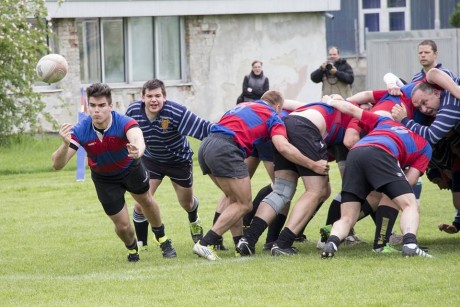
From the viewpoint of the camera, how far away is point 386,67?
35.4 m

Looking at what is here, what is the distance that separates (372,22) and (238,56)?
12.6 meters

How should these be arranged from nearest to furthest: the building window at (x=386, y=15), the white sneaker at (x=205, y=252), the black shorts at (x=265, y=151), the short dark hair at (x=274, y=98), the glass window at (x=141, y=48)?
the white sneaker at (x=205, y=252), the short dark hair at (x=274, y=98), the black shorts at (x=265, y=151), the glass window at (x=141, y=48), the building window at (x=386, y=15)

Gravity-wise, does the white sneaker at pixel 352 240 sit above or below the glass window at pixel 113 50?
below

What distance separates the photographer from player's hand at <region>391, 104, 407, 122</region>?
35.6 feet

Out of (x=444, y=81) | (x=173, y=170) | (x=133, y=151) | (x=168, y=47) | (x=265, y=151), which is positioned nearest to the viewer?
(x=133, y=151)

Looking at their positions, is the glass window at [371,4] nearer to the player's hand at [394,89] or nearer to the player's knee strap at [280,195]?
the player's hand at [394,89]

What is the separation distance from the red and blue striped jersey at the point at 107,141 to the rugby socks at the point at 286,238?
1681 millimetres

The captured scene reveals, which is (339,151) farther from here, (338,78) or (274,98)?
(338,78)

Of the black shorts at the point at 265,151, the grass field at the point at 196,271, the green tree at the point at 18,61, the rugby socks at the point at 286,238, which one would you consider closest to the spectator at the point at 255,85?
the green tree at the point at 18,61

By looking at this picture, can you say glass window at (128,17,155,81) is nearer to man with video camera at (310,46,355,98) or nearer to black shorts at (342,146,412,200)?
man with video camera at (310,46,355,98)

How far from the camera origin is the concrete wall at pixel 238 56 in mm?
30344

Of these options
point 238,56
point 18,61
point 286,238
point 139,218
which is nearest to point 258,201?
point 139,218

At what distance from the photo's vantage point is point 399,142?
1038 centimetres

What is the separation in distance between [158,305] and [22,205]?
8.42m
